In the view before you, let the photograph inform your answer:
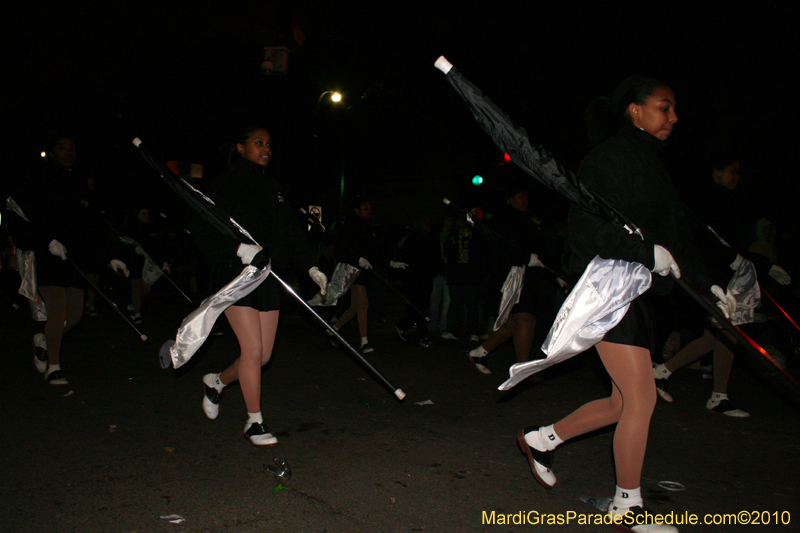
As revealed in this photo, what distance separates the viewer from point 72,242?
5.16 m

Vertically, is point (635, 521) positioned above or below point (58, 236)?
below

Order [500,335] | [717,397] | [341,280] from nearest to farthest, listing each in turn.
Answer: [717,397] → [500,335] → [341,280]

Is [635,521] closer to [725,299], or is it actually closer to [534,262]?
[725,299]

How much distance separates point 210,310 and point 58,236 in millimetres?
2159

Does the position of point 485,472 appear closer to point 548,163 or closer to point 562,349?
point 562,349

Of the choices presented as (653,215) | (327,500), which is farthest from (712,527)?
(327,500)

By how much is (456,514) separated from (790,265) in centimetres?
653

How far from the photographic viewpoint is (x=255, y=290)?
12.5ft

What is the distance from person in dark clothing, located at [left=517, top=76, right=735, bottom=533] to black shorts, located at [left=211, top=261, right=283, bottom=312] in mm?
1846

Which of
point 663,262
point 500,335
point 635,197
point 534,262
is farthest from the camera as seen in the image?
point 500,335

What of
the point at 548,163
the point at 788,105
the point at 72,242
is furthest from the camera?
the point at 788,105

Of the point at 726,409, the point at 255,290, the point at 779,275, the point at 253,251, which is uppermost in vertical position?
the point at 253,251

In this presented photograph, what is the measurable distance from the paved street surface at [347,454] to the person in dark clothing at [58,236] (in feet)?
1.88

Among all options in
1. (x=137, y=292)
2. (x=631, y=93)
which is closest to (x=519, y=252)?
(x=631, y=93)
